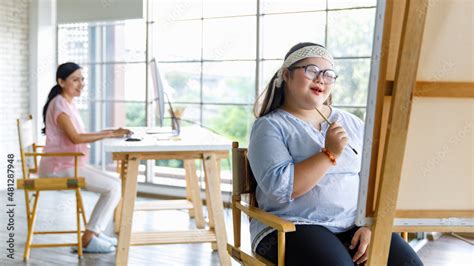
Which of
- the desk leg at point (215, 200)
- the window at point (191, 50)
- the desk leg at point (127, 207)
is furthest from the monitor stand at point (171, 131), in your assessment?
the window at point (191, 50)

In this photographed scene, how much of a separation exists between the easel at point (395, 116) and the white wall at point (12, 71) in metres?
6.43

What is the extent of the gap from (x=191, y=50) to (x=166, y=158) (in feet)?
11.0

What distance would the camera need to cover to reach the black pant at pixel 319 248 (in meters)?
2.01

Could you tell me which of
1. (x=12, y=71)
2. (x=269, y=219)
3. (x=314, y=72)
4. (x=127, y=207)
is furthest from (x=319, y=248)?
(x=12, y=71)

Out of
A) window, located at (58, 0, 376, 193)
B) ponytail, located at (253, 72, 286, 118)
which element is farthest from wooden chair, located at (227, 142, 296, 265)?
window, located at (58, 0, 376, 193)

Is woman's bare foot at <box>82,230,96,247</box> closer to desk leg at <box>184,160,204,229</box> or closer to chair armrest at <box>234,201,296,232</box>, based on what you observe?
desk leg at <box>184,160,204,229</box>

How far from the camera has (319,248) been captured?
6.67ft

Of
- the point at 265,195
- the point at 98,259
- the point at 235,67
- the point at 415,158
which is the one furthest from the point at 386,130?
the point at 235,67

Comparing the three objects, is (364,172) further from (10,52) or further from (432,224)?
(10,52)

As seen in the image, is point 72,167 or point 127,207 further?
point 72,167

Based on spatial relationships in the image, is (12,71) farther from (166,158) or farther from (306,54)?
(306,54)

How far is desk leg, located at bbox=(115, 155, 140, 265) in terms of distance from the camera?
Result: 3.55 meters

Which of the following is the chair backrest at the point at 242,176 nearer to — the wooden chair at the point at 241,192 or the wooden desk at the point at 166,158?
the wooden chair at the point at 241,192

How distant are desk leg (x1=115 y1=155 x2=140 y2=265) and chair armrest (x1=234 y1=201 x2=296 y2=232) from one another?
1.31 m
